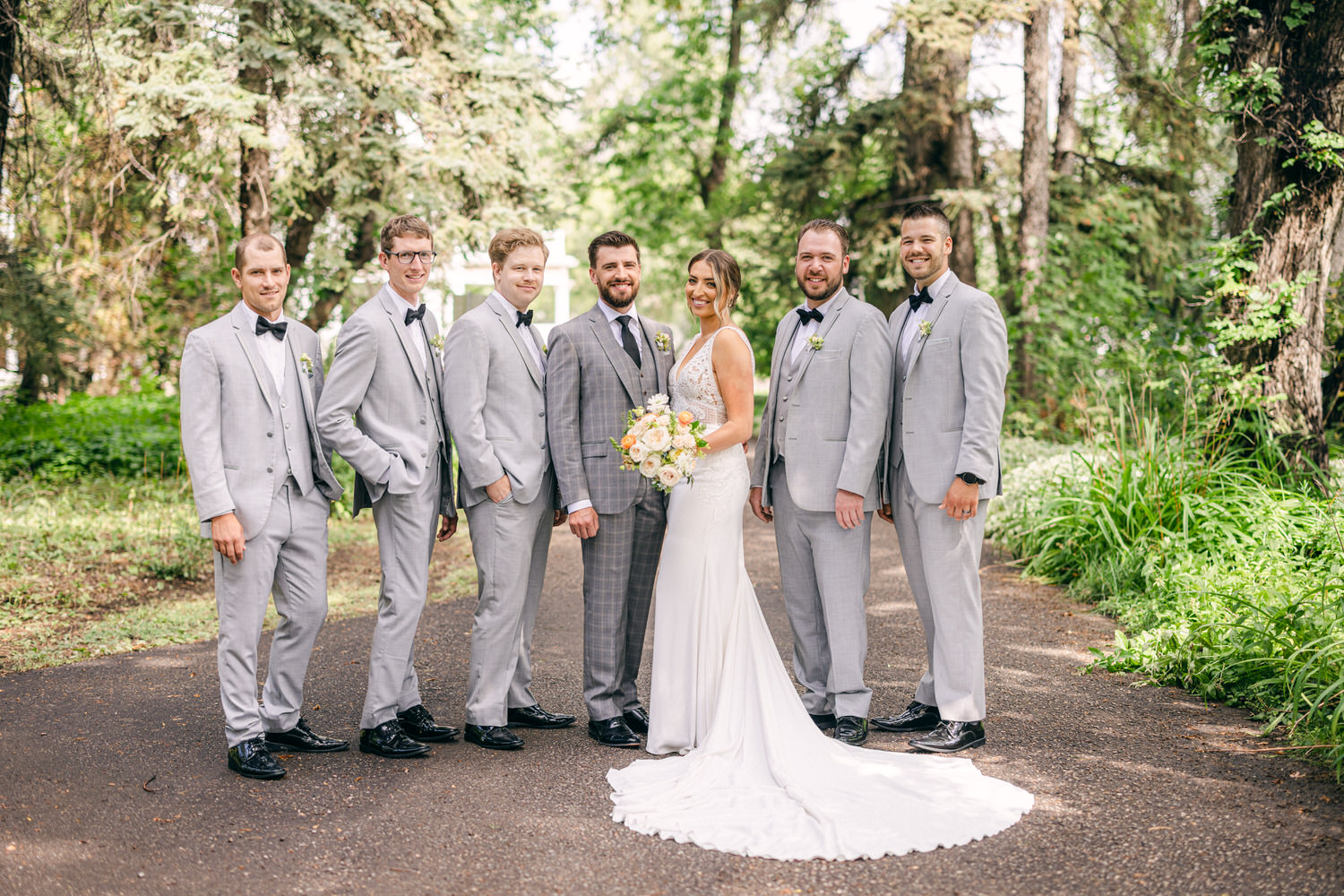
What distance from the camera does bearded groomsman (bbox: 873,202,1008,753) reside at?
430cm

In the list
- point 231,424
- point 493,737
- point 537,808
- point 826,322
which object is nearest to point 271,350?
point 231,424

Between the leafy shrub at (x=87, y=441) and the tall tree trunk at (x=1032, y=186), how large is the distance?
33.7ft

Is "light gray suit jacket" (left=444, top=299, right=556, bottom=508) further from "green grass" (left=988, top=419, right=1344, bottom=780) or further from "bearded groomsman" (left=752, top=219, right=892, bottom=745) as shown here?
"green grass" (left=988, top=419, right=1344, bottom=780)

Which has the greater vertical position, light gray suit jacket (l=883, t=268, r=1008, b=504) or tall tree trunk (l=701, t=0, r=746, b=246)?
tall tree trunk (l=701, t=0, r=746, b=246)

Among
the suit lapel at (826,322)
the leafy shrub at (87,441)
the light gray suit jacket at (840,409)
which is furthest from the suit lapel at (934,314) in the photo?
the leafy shrub at (87,441)

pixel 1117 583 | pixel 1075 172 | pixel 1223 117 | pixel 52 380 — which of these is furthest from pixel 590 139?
pixel 1117 583

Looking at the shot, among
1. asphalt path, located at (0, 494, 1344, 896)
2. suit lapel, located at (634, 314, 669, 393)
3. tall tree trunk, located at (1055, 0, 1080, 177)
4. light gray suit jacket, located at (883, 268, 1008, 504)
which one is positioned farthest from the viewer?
tall tree trunk, located at (1055, 0, 1080, 177)

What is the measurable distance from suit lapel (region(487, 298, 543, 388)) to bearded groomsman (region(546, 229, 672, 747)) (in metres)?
0.08

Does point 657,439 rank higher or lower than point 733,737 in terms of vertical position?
higher

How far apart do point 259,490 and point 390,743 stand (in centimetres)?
119

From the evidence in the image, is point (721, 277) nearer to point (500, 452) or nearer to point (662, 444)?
point (662, 444)

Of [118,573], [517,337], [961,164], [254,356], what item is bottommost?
[118,573]

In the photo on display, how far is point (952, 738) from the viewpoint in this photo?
14.0 feet

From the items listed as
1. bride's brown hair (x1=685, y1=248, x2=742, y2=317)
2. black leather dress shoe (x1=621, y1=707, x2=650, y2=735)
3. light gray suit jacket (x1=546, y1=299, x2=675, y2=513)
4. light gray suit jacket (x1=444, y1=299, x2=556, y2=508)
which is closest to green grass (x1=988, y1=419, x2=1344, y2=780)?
black leather dress shoe (x1=621, y1=707, x2=650, y2=735)
